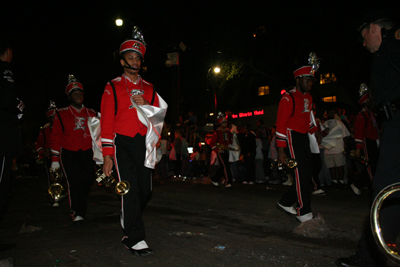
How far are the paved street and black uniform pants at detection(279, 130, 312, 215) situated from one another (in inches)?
13.7

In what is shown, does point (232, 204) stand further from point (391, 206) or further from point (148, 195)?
point (391, 206)

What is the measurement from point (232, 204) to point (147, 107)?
387 cm

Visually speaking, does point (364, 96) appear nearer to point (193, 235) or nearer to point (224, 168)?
point (224, 168)

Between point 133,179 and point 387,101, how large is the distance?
8.78 feet

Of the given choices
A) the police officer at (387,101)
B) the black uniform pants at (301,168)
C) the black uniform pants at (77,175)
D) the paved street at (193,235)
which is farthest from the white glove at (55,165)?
the police officer at (387,101)

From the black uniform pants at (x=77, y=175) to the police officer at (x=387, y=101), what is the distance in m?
4.37

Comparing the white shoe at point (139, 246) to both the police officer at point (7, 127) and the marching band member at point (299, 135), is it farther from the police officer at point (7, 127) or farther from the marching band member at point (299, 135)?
the marching band member at point (299, 135)

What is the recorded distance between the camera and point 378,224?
8.32 feet

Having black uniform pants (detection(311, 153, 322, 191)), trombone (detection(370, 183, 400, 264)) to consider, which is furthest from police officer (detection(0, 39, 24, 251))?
black uniform pants (detection(311, 153, 322, 191))

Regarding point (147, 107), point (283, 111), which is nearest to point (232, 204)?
point (283, 111)

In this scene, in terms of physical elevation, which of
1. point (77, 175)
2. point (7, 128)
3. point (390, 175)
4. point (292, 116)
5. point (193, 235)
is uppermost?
point (292, 116)

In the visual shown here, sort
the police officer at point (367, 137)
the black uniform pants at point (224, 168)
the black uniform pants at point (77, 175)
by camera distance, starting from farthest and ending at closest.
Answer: the black uniform pants at point (224, 168) < the police officer at point (367, 137) < the black uniform pants at point (77, 175)

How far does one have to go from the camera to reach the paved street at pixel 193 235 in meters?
3.59

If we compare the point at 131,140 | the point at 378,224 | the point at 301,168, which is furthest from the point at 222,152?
the point at 378,224
